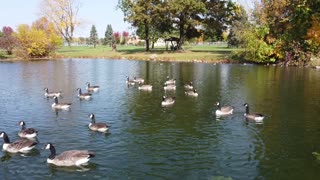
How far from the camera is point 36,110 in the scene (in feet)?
92.2

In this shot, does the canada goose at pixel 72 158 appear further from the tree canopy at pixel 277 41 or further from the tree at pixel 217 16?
the tree at pixel 217 16

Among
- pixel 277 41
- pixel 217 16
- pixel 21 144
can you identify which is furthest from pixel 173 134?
pixel 217 16

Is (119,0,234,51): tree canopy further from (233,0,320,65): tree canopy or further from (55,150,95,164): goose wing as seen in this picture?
(55,150,95,164): goose wing

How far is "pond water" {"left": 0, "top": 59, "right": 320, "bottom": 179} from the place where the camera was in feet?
53.3

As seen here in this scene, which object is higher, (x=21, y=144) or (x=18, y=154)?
(x=21, y=144)

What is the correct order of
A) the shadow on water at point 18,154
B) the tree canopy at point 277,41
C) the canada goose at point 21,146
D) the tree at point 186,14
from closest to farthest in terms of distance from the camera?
the shadow on water at point 18,154 → the canada goose at point 21,146 → the tree canopy at point 277,41 → the tree at point 186,14

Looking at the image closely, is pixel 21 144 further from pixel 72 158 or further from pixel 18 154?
pixel 72 158

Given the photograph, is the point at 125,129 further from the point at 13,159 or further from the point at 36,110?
the point at 36,110

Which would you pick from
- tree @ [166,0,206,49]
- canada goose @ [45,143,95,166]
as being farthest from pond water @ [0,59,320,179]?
tree @ [166,0,206,49]

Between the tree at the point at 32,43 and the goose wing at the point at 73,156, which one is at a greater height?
the tree at the point at 32,43

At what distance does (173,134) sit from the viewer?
21.5 m

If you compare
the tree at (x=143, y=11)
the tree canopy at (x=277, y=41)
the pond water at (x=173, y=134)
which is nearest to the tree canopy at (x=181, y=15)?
the tree at (x=143, y=11)

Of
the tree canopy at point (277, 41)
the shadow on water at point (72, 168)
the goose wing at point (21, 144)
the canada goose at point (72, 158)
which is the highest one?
the tree canopy at point (277, 41)

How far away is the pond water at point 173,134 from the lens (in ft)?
53.3
